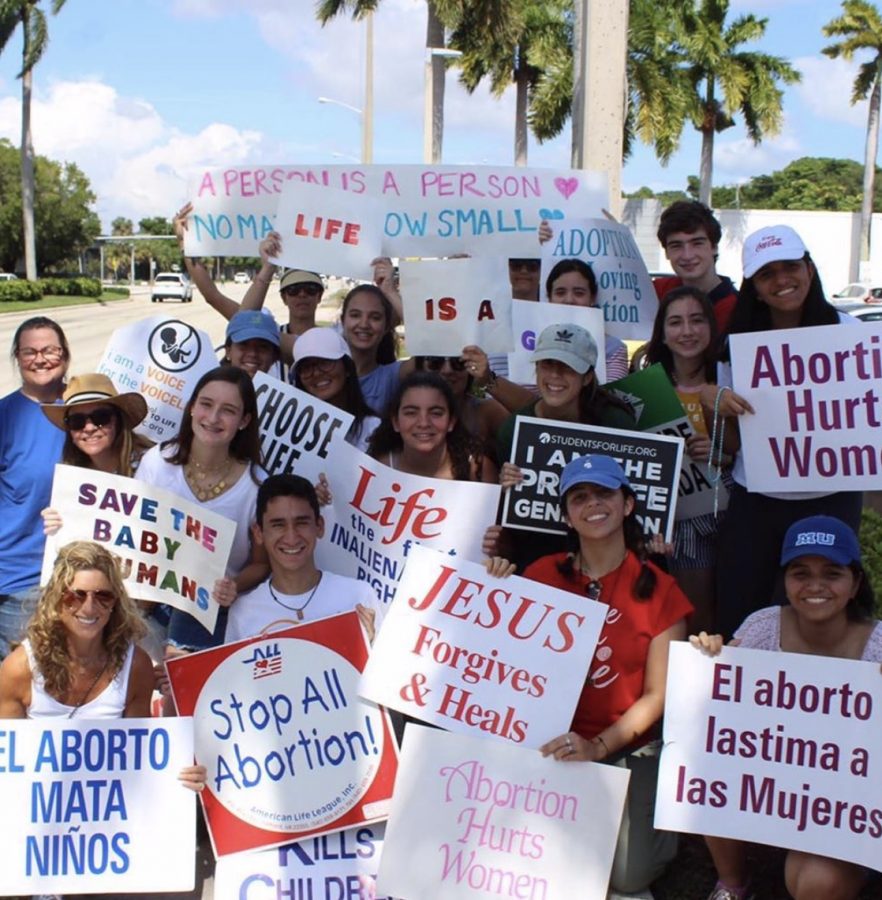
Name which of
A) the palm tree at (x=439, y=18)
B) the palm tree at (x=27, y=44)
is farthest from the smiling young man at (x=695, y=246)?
the palm tree at (x=27, y=44)

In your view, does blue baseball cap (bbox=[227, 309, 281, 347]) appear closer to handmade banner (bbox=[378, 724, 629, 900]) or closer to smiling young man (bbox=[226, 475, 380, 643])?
smiling young man (bbox=[226, 475, 380, 643])

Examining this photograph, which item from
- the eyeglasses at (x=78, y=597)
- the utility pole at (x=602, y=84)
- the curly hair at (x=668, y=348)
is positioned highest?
A: the utility pole at (x=602, y=84)

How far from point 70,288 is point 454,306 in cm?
5844

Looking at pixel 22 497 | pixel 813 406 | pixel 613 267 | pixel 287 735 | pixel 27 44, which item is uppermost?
pixel 27 44

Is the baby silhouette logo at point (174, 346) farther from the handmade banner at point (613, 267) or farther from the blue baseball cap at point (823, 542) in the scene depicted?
the blue baseball cap at point (823, 542)

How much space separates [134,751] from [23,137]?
51.4 m

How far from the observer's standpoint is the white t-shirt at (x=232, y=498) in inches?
177

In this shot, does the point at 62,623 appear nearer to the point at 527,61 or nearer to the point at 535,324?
the point at 535,324

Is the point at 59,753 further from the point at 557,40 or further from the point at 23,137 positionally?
the point at 23,137

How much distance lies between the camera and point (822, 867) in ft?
11.5

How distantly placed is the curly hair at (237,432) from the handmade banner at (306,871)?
1494 mm

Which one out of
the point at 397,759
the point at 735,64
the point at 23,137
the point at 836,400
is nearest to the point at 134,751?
the point at 397,759

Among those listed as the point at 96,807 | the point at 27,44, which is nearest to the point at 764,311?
the point at 96,807

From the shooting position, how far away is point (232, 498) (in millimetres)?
4500
